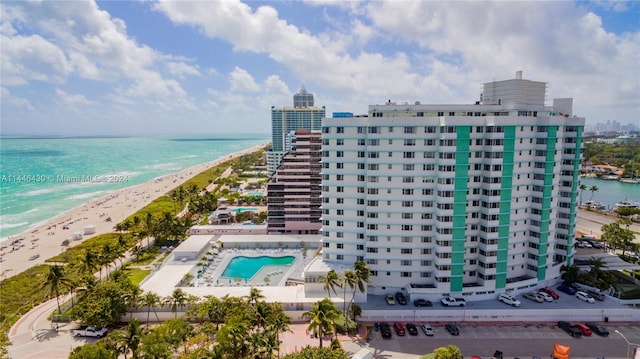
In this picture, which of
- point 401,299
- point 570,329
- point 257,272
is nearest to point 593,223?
point 570,329

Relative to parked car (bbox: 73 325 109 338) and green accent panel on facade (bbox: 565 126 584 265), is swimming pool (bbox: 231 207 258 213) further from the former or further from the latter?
green accent panel on facade (bbox: 565 126 584 265)

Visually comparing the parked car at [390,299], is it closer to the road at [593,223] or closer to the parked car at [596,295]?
the parked car at [596,295]

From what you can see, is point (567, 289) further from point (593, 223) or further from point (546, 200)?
point (593, 223)

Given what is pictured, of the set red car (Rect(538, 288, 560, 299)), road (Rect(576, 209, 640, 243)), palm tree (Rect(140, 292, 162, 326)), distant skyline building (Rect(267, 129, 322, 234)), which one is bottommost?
road (Rect(576, 209, 640, 243))

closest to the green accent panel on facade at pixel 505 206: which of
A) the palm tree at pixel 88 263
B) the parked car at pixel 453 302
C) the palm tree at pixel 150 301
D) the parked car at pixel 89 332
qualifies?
the parked car at pixel 453 302

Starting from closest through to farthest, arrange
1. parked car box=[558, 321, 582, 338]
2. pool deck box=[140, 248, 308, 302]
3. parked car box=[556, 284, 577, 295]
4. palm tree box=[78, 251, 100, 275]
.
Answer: parked car box=[558, 321, 582, 338] < parked car box=[556, 284, 577, 295] < pool deck box=[140, 248, 308, 302] < palm tree box=[78, 251, 100, 275]

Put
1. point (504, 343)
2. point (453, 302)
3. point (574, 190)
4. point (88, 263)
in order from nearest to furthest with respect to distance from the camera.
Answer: point (504, 343)
point (453, 302)
point (88, 263)
point (574, 190)

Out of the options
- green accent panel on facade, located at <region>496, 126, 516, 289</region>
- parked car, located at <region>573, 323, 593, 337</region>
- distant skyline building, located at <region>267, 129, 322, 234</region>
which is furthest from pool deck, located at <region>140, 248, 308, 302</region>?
parked car, located at <region>573, 323, 593, 337</region>

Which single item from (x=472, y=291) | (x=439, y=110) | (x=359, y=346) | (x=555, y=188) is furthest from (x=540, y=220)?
(x=359, y=346)
